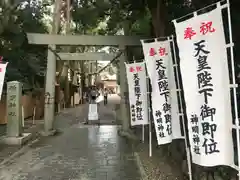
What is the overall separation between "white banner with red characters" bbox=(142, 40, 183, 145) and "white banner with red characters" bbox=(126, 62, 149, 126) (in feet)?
10.4

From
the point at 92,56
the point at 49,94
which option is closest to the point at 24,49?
the point at 92,56

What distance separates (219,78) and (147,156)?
4.98 m

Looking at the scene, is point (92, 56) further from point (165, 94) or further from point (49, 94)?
point (165, 94)

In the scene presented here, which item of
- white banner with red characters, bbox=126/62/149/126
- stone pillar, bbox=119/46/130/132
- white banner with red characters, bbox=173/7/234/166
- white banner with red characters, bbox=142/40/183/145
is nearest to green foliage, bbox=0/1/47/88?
stone pillar, bbox=119/46/130/132

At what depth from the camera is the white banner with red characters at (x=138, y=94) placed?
10.0 m

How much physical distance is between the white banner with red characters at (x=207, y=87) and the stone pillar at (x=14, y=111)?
740 cm

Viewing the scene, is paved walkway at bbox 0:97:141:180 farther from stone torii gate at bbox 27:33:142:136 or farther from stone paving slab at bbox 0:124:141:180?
stone torii gate at bbox 27:33:142:136

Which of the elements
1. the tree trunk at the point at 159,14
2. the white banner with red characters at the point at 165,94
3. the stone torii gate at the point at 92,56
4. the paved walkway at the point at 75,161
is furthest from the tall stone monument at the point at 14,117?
the white banner with red characters at the point at 165,94

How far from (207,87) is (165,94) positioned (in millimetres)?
2356

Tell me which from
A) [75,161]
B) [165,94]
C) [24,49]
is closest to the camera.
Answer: [165,94]

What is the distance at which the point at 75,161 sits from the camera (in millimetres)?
8180

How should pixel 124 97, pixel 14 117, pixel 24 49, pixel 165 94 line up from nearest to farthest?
1. pixel 165 94
2. pixel 14 117
3. pixel 124 97
4. pixel 24 49

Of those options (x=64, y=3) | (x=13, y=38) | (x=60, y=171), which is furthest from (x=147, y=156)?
(x=64, y=3)

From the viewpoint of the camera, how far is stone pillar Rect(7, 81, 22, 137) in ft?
34.8
